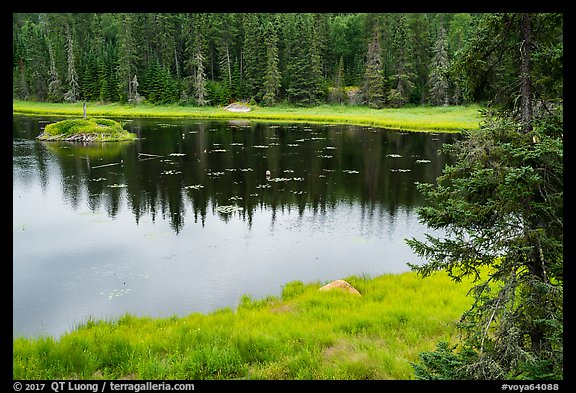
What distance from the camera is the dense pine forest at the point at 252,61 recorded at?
267ft

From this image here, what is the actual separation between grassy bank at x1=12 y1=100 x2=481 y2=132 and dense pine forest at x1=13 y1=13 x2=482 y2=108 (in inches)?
113

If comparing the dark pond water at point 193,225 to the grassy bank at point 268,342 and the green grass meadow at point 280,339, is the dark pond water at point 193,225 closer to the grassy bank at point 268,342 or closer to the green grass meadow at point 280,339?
the green grass meadow at point 280,339

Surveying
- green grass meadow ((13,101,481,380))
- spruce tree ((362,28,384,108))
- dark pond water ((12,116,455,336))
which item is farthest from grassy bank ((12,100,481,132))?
green grass meadow ((13,101,481,380))

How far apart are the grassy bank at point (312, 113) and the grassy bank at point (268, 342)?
48.5 meters

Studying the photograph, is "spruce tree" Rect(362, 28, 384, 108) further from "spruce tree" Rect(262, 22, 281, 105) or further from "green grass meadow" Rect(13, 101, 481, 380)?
"green grass meadow" Rect(13, 101, 481, 380)

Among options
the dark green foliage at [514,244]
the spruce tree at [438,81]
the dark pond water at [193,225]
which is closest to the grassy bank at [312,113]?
the spruce tree at [438,81]

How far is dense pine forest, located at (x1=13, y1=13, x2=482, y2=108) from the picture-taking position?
8144 cm

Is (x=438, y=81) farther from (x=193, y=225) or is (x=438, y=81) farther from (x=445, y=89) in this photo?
(x=193, y=225)

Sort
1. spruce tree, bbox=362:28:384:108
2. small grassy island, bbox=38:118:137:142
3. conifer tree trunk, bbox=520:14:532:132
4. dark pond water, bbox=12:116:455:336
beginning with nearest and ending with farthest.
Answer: conifer tree trunk, bbox=520:14:532:132, dark pond water, bbox=12:116:455:336, small grassy island, bbox=38:118:137:142, spruce tree, bbox=362:28:384:108

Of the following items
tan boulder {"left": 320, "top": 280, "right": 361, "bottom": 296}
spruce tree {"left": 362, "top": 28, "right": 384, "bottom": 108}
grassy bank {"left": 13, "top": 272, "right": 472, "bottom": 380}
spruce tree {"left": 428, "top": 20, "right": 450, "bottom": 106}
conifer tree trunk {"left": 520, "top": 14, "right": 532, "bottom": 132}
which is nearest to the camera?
conifer tree trunk {"left": 520, "top": 14, "right": 532, "bottom": 132}

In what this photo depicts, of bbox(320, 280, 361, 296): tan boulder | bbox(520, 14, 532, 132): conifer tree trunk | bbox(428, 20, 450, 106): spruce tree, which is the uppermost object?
bbox(428, 20, 450, 106): spruce tree

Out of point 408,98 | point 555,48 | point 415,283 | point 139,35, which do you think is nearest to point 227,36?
point 139,35

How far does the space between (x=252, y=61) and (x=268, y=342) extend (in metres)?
82.0

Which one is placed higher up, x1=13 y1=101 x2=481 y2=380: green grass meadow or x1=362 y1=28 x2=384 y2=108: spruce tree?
x1=362 y1=28 x2=384 y2=108: spruce tree
